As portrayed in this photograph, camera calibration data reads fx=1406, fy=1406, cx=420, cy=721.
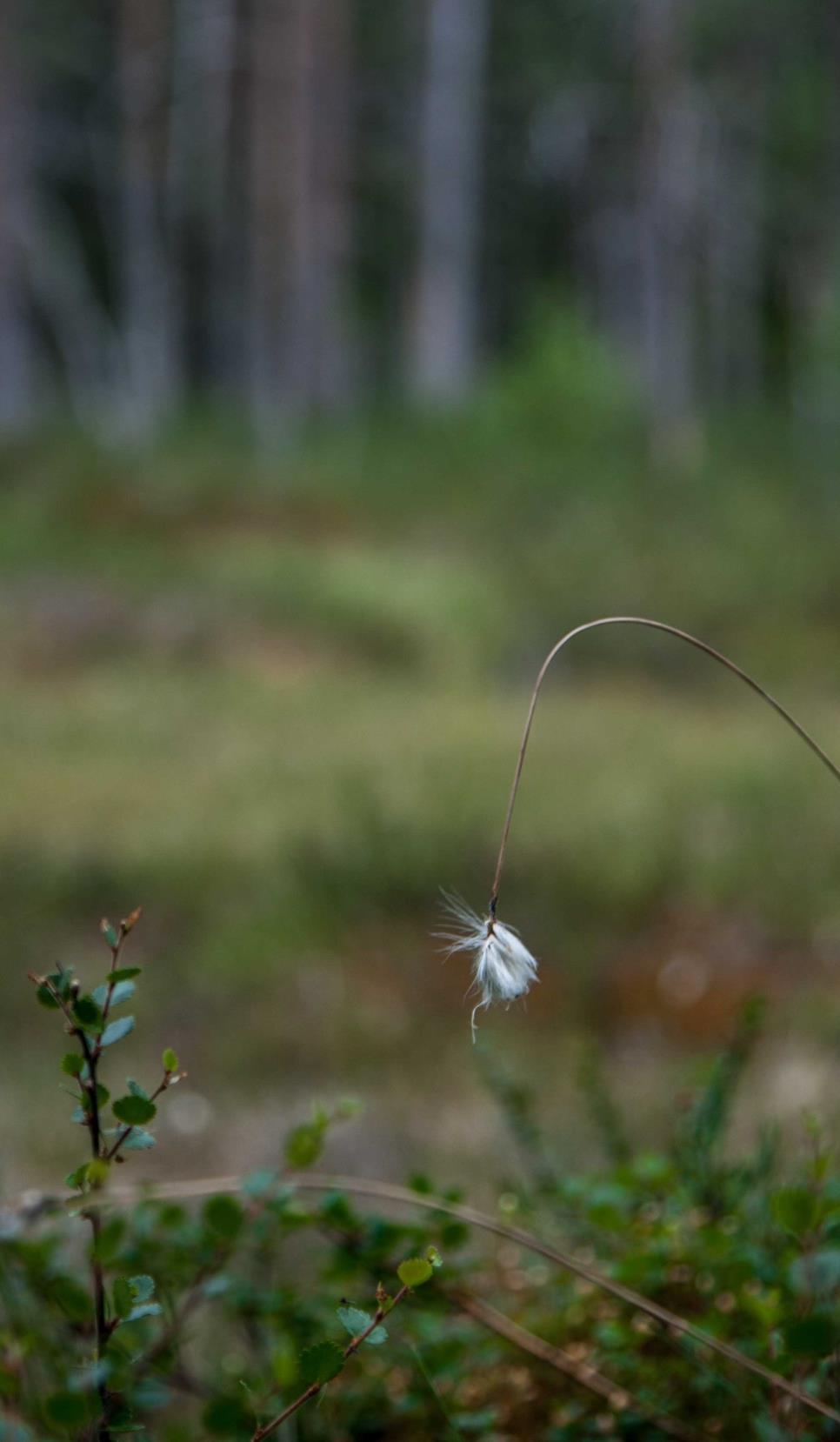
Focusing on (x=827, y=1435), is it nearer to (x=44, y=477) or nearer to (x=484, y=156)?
(x=44, y=477)

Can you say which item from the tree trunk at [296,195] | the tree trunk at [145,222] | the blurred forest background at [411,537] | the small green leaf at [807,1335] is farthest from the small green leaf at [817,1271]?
the tree trunk at [145,222]

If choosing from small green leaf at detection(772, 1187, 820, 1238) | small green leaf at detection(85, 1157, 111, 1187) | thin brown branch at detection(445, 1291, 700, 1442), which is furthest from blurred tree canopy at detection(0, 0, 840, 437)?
small green leaf at detection(85, 1157, 111, 1187)

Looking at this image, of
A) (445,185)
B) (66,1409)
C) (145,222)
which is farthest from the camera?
(145,222)

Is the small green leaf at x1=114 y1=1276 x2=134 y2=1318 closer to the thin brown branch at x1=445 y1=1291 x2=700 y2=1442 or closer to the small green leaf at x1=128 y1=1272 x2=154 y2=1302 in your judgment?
the small green leaf at x1=128 y1=1272 x2=154 y2=1302

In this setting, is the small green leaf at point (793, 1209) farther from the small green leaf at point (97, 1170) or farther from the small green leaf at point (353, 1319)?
the small green leaf at point (97, 1170)

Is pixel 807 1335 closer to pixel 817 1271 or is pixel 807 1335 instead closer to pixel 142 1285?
pixel 817 1271

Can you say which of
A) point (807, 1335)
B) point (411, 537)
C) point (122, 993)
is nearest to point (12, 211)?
point (411, 537)
